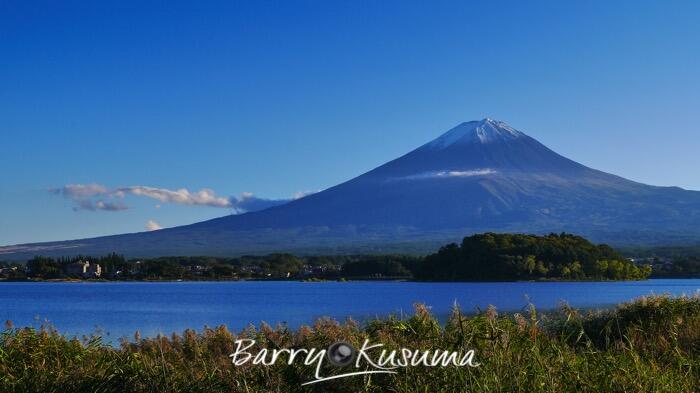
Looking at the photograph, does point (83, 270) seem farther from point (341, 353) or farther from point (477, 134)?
point (477, 134)

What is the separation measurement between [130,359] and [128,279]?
75.0 m

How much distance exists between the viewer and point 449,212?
133 meters

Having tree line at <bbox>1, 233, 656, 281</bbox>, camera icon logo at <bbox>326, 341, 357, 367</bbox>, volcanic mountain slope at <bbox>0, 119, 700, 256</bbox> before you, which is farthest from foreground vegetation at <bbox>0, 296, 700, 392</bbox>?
volcanic mountain slope at <bbox>0, 119, 700, 256</bbox>

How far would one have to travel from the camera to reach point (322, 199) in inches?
5664

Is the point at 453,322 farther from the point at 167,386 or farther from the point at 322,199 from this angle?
the point at 322,199

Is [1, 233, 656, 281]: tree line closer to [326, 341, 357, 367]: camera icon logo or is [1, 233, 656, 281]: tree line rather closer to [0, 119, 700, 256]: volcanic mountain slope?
[0, 119, 700, 256]: volcanic mountain slope

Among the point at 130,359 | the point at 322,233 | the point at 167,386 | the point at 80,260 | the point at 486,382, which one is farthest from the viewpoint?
the point at 322,233

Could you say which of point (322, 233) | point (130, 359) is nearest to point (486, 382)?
point (130, 359)

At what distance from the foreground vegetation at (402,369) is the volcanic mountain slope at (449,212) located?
9522cm

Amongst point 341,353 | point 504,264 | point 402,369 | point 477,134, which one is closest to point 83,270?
point 504,264

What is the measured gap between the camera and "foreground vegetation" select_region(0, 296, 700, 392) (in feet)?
23.0

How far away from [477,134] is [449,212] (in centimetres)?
3739

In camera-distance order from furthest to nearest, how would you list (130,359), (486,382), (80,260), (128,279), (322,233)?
(322,233)
(80,260)
(128,279)
(130,359)
(486,382)

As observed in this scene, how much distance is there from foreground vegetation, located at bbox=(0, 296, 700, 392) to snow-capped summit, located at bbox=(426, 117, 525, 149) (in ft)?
514
